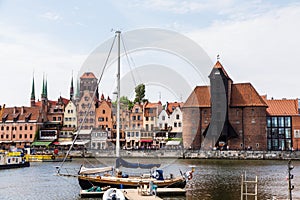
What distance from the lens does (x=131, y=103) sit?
127 meters

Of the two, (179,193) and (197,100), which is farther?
(197,100)

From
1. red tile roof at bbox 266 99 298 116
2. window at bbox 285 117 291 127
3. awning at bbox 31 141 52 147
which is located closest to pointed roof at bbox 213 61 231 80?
red tile roof at bbox 266 99 298 116

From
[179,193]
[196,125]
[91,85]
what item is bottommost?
[179,193]

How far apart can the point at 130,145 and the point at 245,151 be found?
30929 mm

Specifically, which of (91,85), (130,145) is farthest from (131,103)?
(130,145)

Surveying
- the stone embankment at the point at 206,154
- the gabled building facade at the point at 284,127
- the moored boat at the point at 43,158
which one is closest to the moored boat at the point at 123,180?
the moored boat at the point at 43,158

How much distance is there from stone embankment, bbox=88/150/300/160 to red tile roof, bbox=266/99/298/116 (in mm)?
16646

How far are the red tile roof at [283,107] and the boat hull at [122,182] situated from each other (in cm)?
6924

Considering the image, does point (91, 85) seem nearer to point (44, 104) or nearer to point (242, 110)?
point (44, 104)

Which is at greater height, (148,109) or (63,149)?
(148,109)

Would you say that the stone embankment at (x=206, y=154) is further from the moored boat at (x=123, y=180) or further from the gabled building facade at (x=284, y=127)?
the moored boat at (x=123, y=180)

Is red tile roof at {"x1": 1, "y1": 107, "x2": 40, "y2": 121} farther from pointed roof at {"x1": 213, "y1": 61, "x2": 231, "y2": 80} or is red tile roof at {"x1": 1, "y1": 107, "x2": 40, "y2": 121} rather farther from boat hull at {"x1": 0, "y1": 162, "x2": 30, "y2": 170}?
pointed roof at {"x1": 213, "y1": 61, "x2": 231, "y2": 80}

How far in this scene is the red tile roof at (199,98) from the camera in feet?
335

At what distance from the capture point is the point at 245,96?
3979 inches
